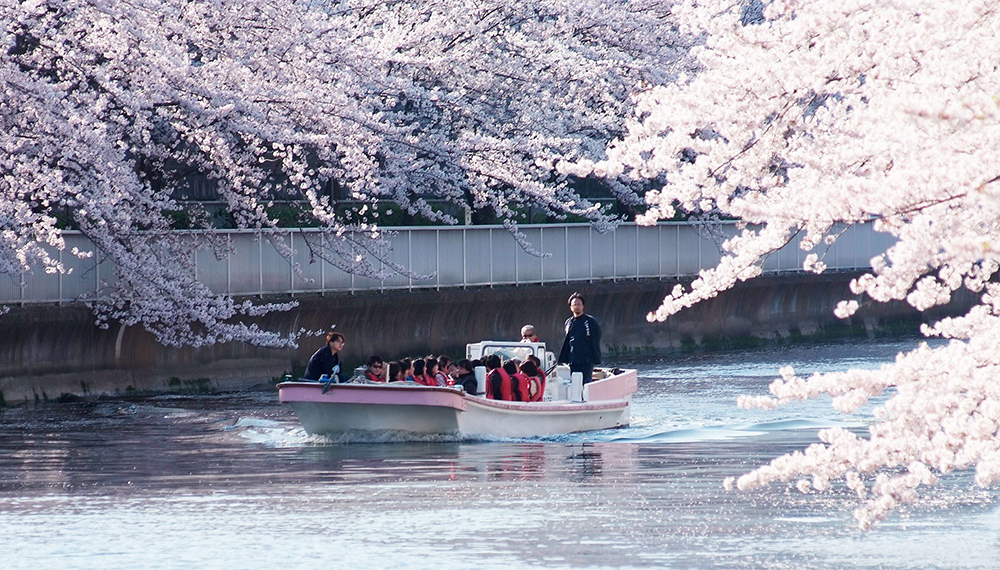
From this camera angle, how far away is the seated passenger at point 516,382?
65.6ft

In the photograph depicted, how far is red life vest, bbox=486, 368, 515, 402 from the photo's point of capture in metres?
19.9

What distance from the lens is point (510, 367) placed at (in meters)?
20.1

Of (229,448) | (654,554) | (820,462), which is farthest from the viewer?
(229,448)

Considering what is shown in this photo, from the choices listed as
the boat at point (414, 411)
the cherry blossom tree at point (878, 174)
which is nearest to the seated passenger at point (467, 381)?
the boat at point (414, 411)

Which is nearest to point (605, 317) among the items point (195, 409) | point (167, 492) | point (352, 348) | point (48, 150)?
point (352, 348)

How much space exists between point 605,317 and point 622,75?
5.44m

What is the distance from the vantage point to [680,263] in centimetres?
3706

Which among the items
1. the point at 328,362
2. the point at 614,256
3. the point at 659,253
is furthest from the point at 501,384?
the point at 659,253

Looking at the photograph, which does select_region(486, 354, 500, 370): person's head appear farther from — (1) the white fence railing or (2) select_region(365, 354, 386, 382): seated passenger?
(1) the white fence railing

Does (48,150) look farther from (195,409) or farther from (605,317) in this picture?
(605,317)

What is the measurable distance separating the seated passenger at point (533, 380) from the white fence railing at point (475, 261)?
6690mm

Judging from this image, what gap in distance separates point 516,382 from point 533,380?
400 millimetres

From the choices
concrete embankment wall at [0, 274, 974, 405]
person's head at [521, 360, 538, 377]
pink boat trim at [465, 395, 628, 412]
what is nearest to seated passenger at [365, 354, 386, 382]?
pink boat trim at [465, 395, 628, 412]

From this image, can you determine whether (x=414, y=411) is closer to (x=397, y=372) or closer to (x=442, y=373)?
(x=397, y=372)
